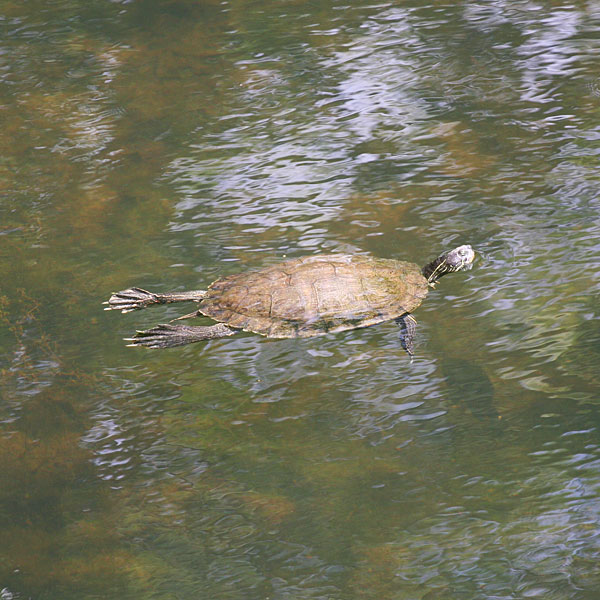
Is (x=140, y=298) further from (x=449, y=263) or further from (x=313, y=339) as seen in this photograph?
(x=449, y=263)

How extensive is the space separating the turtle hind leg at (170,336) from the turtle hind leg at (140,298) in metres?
0.20

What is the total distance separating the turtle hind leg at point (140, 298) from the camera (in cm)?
348

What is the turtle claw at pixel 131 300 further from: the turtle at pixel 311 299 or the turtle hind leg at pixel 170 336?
the turtle hind leg at pixel 170 336

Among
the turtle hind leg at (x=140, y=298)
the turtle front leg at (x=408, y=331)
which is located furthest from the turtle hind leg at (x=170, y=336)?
the turtle front leg at (x=408, y=331)

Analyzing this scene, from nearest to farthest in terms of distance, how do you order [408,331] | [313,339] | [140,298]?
[408,331], [313,339], [140,298]

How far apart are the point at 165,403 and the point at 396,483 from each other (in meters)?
1.03

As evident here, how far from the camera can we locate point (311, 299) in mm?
3314

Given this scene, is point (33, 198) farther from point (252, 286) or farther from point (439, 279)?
point (439, 279)

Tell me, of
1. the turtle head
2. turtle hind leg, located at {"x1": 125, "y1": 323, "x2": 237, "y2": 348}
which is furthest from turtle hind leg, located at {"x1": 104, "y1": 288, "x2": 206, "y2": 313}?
the turtle head

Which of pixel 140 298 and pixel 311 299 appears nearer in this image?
pixel 311 299

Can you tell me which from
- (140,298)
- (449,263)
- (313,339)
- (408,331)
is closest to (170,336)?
(140,298)

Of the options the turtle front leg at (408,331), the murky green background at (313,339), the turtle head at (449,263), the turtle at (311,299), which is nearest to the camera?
the murky green background at (313,339)

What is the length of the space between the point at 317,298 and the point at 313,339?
20 cm

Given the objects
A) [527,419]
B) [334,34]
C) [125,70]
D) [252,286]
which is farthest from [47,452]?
[334,34]
